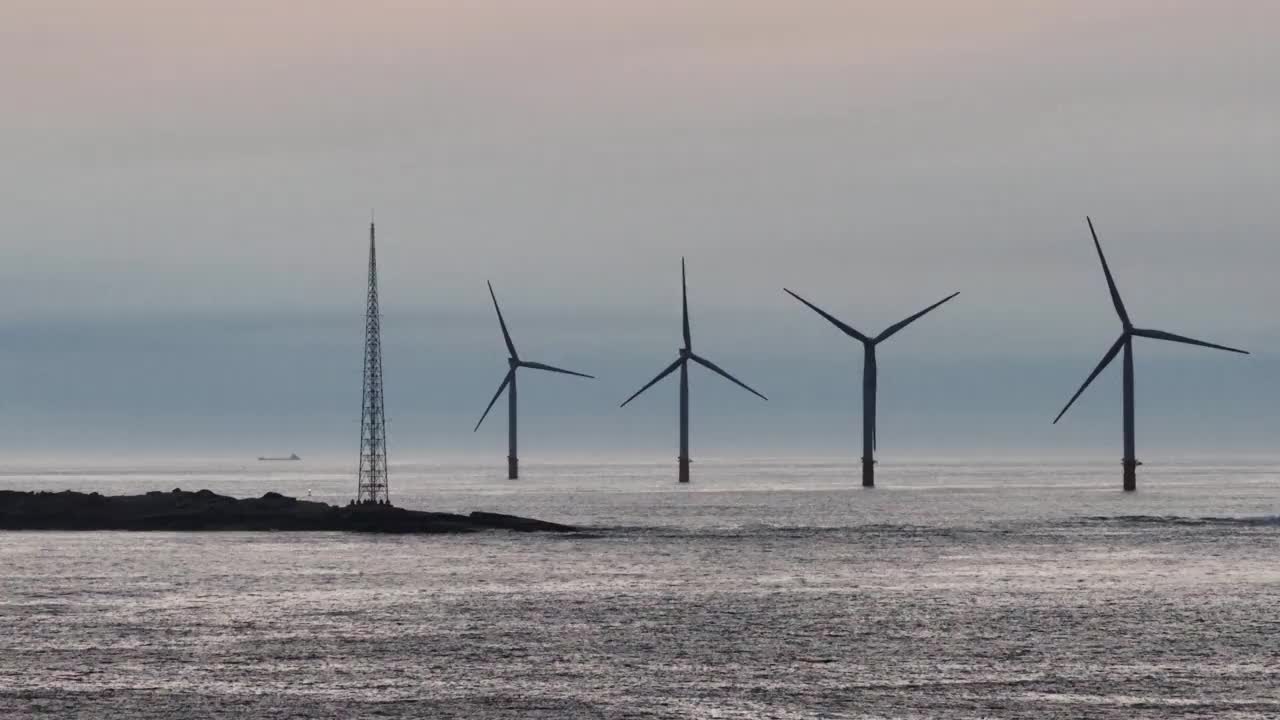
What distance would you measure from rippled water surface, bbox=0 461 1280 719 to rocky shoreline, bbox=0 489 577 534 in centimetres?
1827

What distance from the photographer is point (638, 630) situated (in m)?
64.9

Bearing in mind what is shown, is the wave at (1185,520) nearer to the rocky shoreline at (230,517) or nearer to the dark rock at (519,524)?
the dark rock at (519,524)

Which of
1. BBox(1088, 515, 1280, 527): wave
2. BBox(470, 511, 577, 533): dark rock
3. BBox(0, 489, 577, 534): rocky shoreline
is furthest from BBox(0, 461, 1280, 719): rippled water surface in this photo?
BBox(1088, 515, 1280, 527): wave

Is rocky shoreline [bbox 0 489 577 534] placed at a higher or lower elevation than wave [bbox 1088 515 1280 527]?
higher

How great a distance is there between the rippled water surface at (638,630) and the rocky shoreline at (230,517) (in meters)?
18.3

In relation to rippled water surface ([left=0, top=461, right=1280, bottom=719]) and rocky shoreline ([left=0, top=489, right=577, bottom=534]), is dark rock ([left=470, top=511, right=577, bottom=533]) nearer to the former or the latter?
rocky shoreline ([left=0, top=489, right=577, bottom=534])

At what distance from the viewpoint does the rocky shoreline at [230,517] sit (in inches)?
5699

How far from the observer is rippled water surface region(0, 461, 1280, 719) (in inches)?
1800

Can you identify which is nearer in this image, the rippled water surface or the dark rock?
the rippled water surface

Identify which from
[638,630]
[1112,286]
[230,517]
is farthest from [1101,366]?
[638,630]

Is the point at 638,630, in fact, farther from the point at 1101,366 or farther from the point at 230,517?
the point at 1101,366

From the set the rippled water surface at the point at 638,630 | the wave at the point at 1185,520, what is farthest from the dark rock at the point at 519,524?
the wave at the point at 1185,520

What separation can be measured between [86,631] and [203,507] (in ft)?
306

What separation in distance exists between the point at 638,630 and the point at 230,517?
92.0 metres
